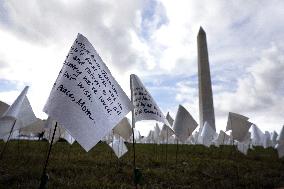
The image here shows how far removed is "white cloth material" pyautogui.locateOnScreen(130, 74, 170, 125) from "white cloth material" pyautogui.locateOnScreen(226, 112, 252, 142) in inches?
341

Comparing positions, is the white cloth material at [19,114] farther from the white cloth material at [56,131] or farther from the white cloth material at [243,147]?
the white cloth material at [243,147]

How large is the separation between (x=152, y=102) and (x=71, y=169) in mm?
3691

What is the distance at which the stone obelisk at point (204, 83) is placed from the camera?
44188 millimetres

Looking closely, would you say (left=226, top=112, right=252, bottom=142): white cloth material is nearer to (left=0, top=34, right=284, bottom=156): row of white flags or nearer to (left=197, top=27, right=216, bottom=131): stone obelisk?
(left=0, top=34, right=284, bottom=156): row of white flags

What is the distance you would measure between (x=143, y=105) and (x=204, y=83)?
3818 centimetres

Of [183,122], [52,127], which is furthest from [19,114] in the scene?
[52,127]

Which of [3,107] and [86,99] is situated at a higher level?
[3,107]

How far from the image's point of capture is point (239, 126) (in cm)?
1507

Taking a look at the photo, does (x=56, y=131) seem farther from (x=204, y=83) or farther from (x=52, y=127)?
(x=204, y=83)

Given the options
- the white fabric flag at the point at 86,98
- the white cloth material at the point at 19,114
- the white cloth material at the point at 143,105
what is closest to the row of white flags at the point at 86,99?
the white fabric flag at the point at 86,98

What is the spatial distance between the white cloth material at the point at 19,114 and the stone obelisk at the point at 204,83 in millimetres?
36233

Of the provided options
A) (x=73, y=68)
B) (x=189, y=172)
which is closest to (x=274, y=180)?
(x=189, y=172)

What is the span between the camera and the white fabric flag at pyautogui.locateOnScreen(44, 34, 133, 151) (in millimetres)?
3971

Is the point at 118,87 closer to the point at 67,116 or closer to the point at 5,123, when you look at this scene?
the point at 67,116
